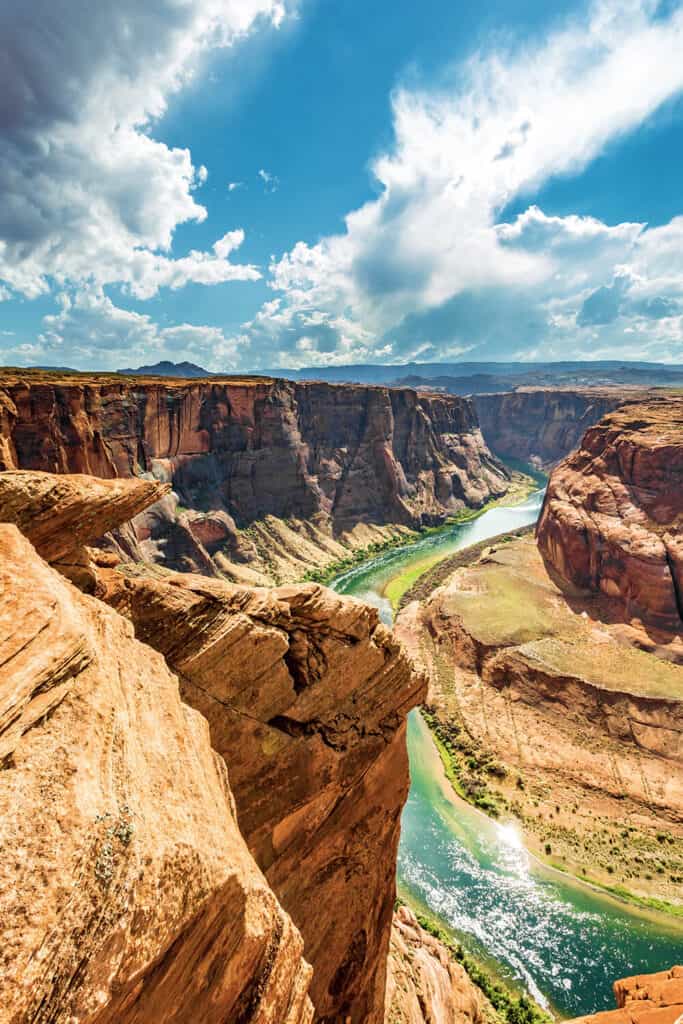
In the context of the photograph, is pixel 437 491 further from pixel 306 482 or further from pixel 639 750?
pixel 639 750

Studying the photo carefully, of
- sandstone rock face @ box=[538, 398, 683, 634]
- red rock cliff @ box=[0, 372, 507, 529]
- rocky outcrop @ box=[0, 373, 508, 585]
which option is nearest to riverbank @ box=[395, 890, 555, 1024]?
sandstone rock face @ box=[538, 398, 683, 634]

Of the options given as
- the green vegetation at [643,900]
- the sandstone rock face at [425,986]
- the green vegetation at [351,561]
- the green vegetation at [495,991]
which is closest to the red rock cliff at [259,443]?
the green vegetation at [351,561]

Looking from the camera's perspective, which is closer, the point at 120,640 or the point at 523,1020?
the point at 120,640

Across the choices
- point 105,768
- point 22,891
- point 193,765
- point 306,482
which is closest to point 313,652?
point 193,765

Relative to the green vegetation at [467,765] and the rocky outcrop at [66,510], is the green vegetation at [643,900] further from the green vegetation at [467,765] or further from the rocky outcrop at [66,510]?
the rocky outcrop at [66,510]

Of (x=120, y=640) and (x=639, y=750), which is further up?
(x=120, y=640)

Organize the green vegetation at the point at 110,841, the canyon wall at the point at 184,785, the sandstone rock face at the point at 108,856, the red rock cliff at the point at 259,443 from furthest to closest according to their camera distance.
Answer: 1. the red rock cliff at the point at 259,443
2. the green vegetation at the point at 110,841
3. the canyon wall at the point at 184,785
4. the sandstone rock face at the point at 108,856
